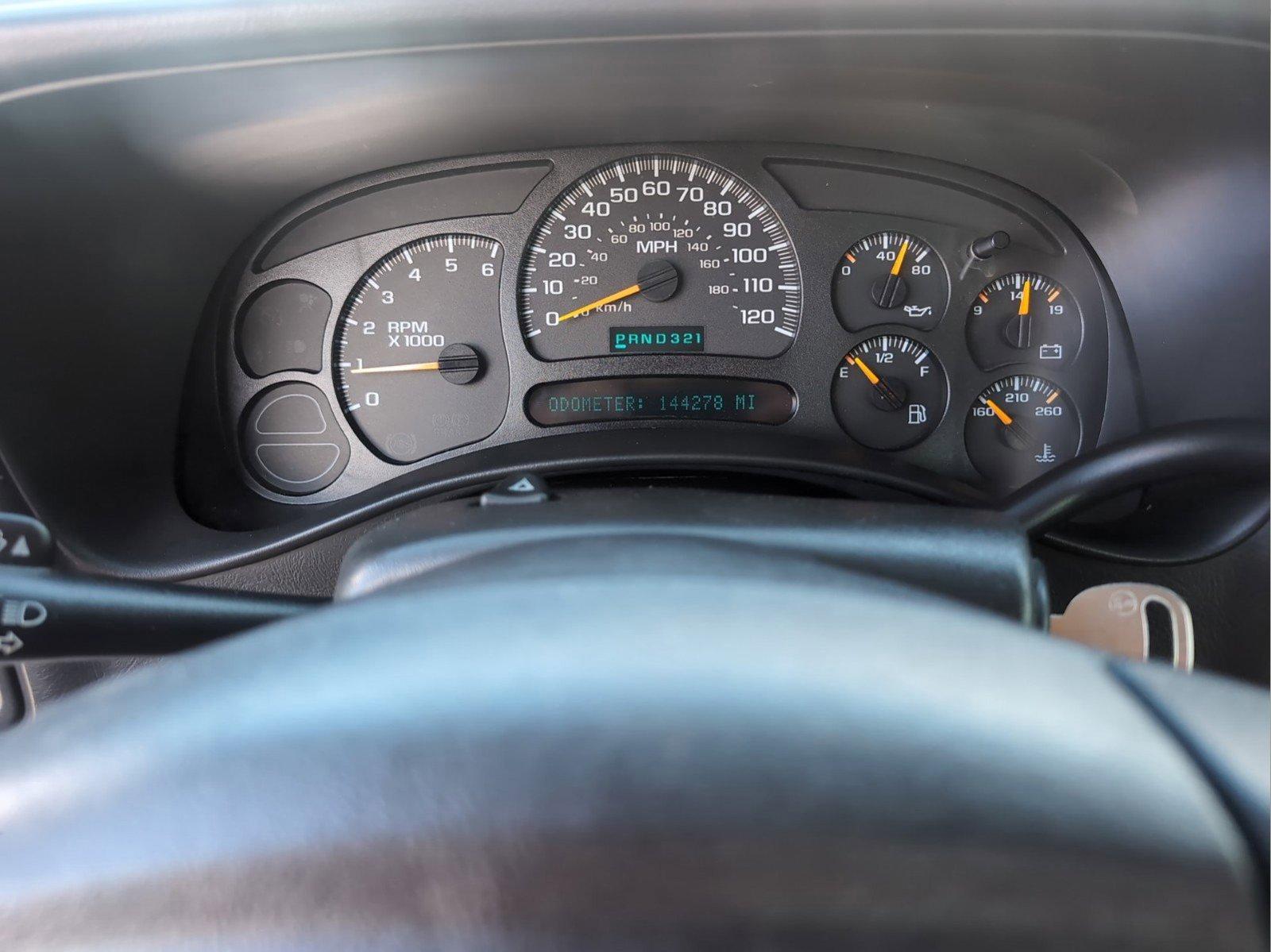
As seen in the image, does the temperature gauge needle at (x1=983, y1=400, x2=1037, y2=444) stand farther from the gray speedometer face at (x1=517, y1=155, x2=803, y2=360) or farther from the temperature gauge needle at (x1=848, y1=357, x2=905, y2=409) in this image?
the gray speedometer face at (x1=517, y1=155, x2=803, y2=360)

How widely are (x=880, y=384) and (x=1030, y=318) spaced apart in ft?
1.18

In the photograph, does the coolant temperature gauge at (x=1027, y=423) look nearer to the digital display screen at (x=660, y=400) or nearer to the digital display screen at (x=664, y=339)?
the digital display screen at (x=660, y=400)

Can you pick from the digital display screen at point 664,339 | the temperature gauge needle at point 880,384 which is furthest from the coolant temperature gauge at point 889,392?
the digital display screen at point 664,339

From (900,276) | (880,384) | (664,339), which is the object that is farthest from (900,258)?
(664,339)

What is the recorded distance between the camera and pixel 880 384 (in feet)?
7.63

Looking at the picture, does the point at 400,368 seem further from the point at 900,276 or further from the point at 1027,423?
the point at 1027,423

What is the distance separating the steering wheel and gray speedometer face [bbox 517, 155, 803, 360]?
170 centimetres

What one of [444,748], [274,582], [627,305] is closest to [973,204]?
[627,305]

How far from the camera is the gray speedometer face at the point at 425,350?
2371 millimetres

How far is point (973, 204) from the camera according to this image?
228cm

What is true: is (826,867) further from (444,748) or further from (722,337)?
(722,337)

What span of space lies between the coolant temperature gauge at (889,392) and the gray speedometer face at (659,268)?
0.18 metres

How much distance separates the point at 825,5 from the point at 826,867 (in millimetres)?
1282

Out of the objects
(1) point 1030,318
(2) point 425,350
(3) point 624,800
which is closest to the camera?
(3) point 624,800
